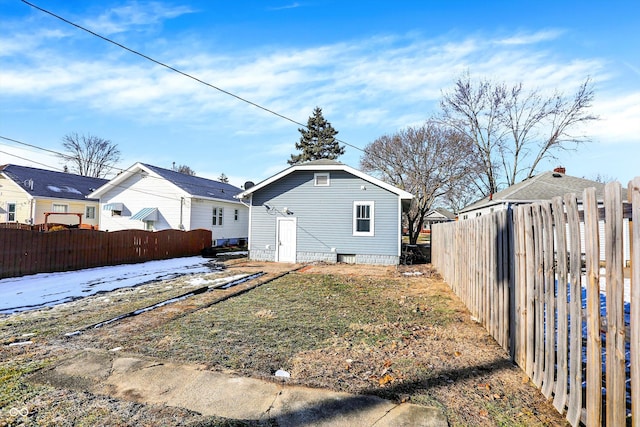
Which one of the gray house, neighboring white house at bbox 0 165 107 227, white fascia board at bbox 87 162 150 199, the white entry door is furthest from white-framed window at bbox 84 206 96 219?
the white entry door

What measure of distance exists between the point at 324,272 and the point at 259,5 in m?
9.18

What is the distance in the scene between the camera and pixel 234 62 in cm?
1062

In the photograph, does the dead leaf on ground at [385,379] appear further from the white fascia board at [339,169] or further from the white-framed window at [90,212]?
the white-framed window at [90,212]

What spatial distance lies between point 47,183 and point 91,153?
22.1 metres

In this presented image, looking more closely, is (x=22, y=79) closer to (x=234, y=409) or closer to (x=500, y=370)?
(x=234, y=409)

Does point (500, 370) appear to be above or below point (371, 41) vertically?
below

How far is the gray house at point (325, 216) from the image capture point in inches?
549

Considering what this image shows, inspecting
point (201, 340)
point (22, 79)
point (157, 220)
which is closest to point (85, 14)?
point (22, 79)

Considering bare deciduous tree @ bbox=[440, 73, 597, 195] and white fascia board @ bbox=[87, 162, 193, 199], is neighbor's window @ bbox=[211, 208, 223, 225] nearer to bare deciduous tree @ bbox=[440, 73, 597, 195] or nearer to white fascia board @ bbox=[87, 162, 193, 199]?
white fascia board @ bbox=[87, 162, 193, 199]

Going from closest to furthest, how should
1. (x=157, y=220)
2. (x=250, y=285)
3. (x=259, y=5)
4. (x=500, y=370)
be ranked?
(x=500, y=370) → (x=250, y=285) → (x=259, y=5) → (x=157, y=220)

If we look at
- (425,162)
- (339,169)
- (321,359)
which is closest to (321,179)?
(339,169)

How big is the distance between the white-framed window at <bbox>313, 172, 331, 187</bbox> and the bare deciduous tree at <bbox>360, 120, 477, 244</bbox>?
10.7 meters

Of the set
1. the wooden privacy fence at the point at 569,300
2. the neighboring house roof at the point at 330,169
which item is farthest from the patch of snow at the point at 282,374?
the neighboring house roof at the point at 330,169

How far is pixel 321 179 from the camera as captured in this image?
1480 centimetres
